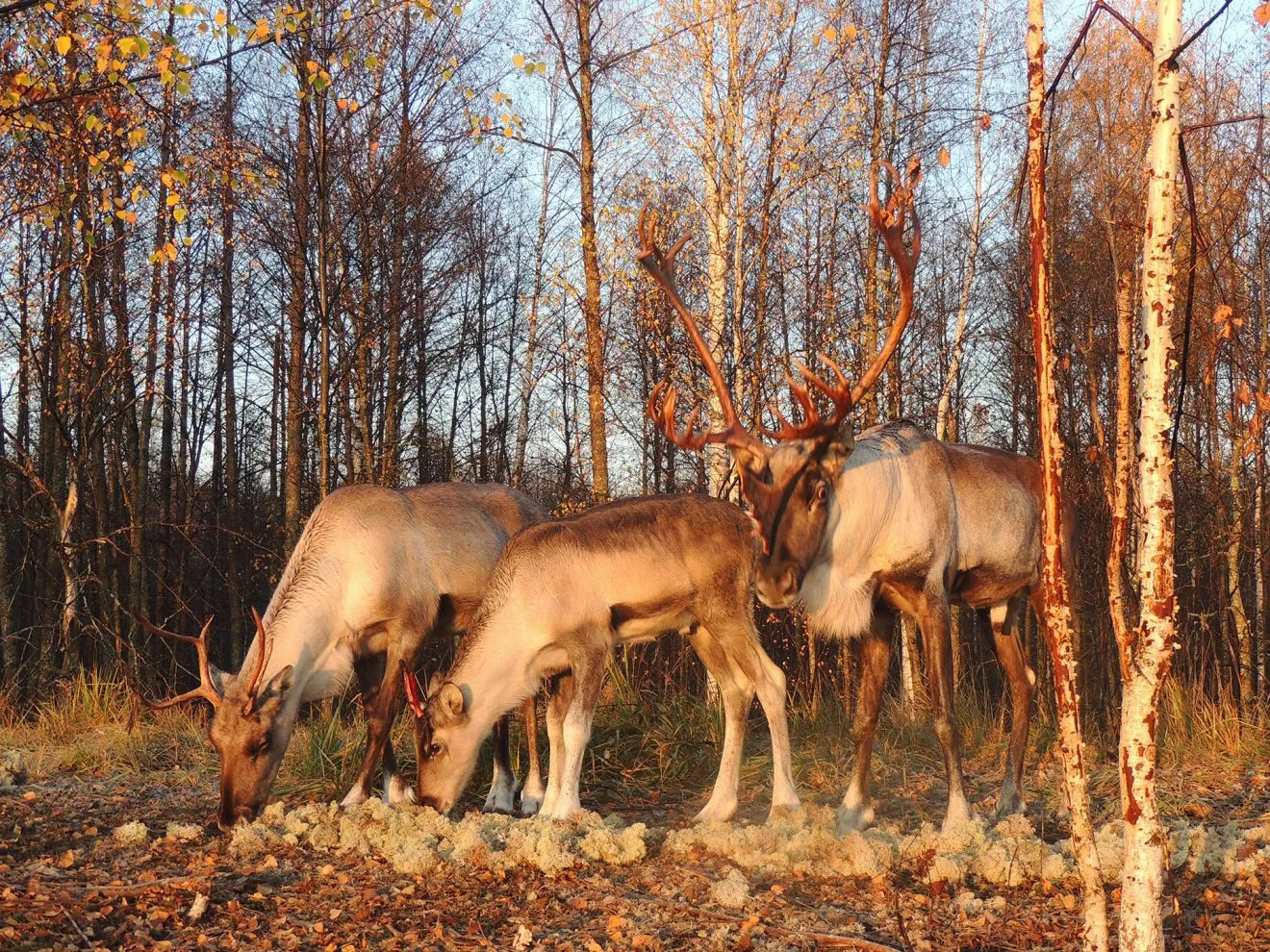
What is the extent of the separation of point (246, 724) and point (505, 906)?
2.49 meters

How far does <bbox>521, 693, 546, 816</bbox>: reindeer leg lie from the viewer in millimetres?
7355

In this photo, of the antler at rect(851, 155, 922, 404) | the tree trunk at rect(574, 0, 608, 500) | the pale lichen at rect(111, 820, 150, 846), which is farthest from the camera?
the tree trunk at rect(574, 0, 608, 500)

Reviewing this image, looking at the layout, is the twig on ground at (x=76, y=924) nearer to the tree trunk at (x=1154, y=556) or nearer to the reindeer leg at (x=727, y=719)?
the reindeer leg at (x=727, y=719)

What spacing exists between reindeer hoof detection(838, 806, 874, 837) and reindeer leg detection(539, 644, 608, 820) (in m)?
1.42

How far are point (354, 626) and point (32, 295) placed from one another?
9.95m

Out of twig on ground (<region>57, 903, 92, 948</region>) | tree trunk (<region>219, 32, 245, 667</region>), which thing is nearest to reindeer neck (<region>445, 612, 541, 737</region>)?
twig on ground (<region>57, 903, 92, 948</region>)

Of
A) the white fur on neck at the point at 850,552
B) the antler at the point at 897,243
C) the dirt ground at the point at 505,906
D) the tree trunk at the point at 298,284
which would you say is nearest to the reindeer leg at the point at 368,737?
the dirt ground at the point at 505,906

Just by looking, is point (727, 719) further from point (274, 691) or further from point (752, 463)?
point (274, 691)

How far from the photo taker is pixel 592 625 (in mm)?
6676

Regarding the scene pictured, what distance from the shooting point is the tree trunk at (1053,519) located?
3.67 m

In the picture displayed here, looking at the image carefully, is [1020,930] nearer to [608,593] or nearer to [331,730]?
[608,593]

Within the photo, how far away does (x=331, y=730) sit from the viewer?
7.85 metres

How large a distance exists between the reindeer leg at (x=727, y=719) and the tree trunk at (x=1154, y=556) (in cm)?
322

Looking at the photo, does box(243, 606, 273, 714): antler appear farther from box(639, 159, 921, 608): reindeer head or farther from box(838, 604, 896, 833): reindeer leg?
box(838, 604, 896, 833): reindeer leg
